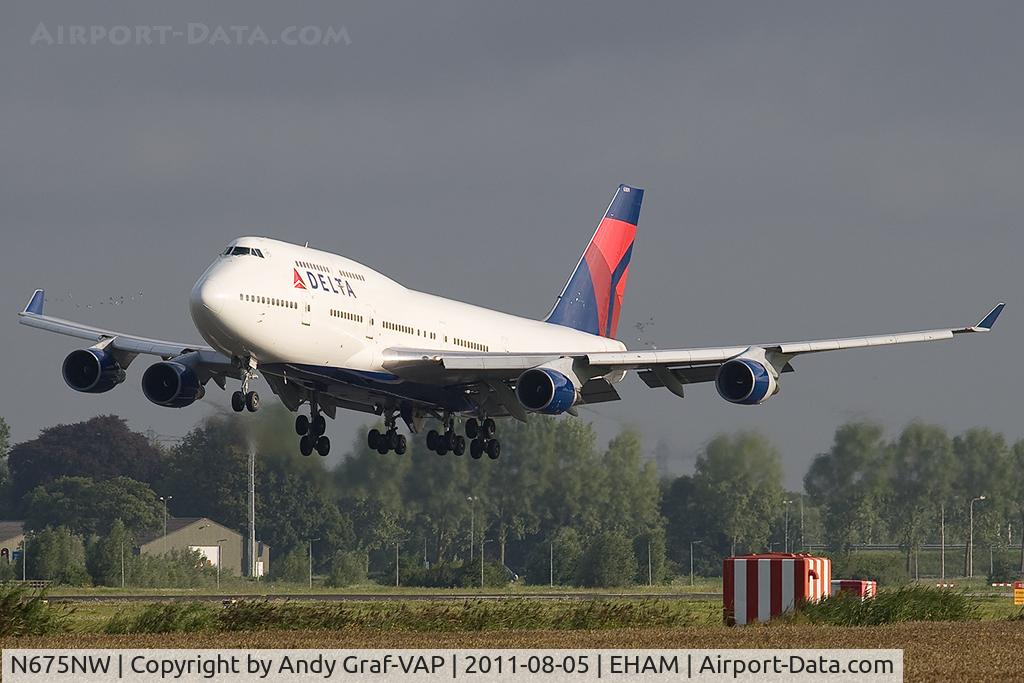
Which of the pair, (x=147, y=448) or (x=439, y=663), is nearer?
(x=439, y=663)

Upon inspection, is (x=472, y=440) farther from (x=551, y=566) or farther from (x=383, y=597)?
(x=551, y=566)

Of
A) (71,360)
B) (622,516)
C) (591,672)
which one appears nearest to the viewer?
(591,672)

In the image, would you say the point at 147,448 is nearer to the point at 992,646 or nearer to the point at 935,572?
the point at 935,572

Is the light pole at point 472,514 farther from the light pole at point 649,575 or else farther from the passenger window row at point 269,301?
the passenger window row at point 269,301

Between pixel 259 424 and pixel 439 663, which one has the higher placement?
pixel 259 424

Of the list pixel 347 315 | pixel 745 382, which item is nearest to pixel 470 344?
pixel 347 315

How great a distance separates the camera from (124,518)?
110250 millimetres

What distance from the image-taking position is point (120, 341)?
6041 centimetres

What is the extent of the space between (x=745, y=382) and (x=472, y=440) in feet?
38.9

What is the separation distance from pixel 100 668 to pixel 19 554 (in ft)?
255

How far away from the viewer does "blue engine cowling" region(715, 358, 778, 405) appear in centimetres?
5547

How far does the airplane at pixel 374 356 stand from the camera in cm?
5003

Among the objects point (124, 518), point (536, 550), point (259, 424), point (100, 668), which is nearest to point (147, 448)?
point (124, 518)

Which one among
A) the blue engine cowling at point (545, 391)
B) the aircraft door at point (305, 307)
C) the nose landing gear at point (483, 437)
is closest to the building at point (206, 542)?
the nose landing gear at point (483, 437)
